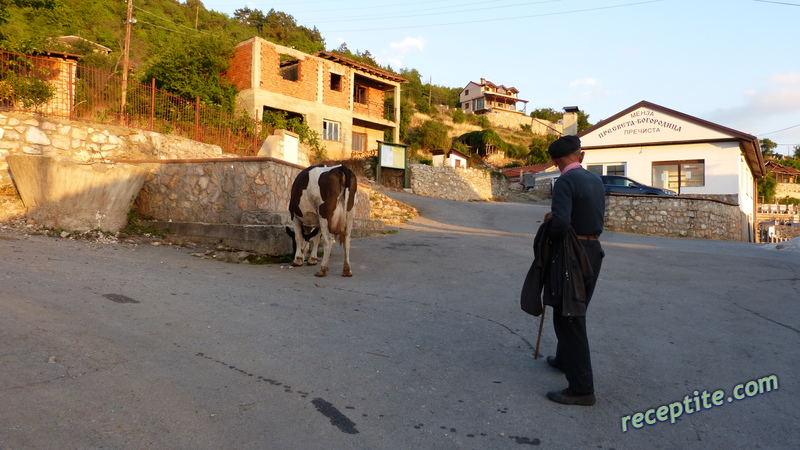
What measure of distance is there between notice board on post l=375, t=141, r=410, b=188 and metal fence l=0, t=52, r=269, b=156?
1226 cm

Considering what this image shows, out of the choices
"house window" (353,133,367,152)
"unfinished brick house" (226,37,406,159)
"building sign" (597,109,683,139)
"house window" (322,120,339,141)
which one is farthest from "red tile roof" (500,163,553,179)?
"house window" (322,120,339,141)

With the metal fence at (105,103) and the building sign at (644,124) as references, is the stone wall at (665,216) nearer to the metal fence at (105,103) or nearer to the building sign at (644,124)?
the building sign at (644,124)

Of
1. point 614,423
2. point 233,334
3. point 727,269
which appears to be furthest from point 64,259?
point 727,269

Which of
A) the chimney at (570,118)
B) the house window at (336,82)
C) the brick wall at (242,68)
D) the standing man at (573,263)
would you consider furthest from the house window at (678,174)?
the standing man at (573,263)

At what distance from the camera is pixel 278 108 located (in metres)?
28.2

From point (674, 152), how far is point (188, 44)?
25.3m

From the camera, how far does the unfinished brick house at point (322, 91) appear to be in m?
27.1

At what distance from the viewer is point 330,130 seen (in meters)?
31.2

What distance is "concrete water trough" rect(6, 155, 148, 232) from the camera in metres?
8.08

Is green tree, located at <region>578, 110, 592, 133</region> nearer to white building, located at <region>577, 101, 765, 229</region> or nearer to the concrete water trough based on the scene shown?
white building, located at <region>577, 101, 765, 229</region>

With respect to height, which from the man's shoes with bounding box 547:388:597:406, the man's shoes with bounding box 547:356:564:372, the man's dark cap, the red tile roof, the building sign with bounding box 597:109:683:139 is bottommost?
the man's shoes with bounding box 547:388:597:406

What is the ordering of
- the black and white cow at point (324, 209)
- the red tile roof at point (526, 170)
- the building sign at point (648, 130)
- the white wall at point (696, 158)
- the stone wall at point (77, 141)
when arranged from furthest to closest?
the red tile roof at point (526, 170) → the building sign at point (648, 130) → the white wall at point (696, 158) → the stone wall at point (77, 141) → the black and white cow at point (324, 209)

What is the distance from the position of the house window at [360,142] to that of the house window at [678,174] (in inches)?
715

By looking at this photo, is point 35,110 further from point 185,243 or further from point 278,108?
point 278,108
